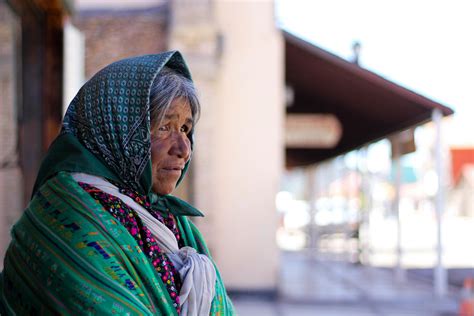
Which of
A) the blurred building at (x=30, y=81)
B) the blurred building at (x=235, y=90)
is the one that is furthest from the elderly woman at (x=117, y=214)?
the blurred building at (x=235, y=90)


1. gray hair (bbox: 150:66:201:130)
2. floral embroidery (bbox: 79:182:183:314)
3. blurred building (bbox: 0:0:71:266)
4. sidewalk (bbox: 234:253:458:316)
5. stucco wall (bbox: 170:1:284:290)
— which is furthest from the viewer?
stucco wall (bbox: 170:1:284:290)

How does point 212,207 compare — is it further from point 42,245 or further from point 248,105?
point 42,245

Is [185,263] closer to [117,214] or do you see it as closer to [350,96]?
[117,214]

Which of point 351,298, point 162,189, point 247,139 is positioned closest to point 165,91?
point 162,189

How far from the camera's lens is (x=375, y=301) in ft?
29.0

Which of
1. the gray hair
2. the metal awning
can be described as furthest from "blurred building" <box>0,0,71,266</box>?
the metal awning

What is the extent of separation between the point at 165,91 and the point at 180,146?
0.48ft

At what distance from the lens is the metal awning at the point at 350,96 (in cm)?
877

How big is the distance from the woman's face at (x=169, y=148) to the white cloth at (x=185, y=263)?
0.11 metres

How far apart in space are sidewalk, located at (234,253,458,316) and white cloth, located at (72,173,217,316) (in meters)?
6.25

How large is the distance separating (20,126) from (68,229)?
3557mm

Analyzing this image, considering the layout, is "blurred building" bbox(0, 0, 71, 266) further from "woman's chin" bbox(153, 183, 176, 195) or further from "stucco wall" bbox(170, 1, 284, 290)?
"stucco wall" bbox(170, 1, 284, 290)

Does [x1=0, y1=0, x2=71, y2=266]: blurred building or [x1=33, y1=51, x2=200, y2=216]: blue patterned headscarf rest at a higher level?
[x1=0, y1=0, x2=71, y2=266]: blurred building

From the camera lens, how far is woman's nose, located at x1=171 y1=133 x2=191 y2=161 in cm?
163
